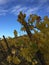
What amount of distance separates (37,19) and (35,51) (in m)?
1.31

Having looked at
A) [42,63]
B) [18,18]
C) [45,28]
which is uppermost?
[18,18]

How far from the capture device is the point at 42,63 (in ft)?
31.2

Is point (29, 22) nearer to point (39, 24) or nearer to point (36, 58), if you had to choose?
point (39, 24)

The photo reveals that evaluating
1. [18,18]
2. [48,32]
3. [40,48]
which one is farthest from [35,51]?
[18,18]

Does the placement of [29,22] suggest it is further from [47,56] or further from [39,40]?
[47,56]

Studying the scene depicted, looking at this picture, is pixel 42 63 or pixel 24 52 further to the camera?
pixel 42 63

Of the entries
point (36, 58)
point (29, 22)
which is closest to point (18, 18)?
point (29, 22)

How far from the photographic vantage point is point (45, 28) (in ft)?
30.2

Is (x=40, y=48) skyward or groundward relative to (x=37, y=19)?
groundward

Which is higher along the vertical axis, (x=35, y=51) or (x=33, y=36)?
(x=33, y=36)

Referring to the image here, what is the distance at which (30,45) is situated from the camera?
29.0 ft

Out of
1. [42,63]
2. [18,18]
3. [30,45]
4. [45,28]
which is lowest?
[42,63]

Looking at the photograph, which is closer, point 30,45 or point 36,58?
point 30,45

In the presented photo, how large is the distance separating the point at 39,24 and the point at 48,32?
19.9 inches
